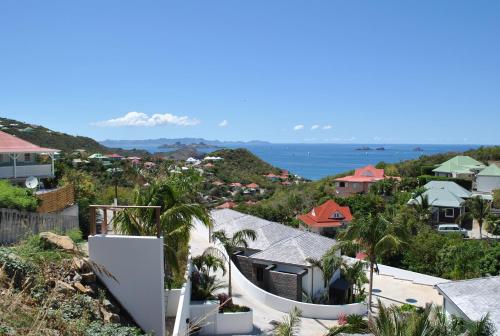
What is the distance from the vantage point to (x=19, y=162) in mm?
21359

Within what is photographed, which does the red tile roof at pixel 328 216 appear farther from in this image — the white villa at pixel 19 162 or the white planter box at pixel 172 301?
the white planter box at pixel 172 301

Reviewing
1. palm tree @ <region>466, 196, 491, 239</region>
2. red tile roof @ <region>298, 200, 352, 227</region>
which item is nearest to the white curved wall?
palm tree @ <region>466, 196, 491, 239</region>

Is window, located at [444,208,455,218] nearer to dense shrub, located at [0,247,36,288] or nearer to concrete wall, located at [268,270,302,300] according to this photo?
concrete wall, located at [268,270,302,300]

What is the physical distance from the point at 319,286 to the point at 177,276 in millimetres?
8752

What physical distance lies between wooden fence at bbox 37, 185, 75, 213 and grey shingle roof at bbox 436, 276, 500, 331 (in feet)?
50.5

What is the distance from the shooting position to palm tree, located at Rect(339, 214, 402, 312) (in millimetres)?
20312

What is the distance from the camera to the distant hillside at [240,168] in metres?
95.5

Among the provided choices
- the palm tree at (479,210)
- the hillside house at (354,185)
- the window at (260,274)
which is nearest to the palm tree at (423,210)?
the palm tree at (479,210)

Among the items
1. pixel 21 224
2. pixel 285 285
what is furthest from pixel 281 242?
pixel 21 224

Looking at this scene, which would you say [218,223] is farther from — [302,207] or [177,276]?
[302,207]

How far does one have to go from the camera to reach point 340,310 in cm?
1925

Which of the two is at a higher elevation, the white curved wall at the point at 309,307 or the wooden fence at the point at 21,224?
the wooden fence at the point at 21,224

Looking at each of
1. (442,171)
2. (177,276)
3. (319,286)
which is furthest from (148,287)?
(442,171)

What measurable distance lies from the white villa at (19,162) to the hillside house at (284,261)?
11.0 meters
